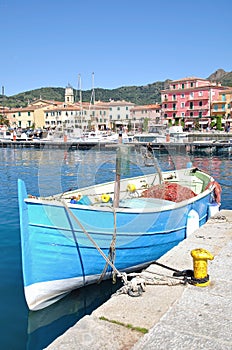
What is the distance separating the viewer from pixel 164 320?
3957 mm

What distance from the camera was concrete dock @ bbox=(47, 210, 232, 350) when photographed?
356 cm

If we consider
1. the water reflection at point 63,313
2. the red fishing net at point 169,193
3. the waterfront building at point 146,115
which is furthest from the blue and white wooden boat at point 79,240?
the waterfront building at point 146,115

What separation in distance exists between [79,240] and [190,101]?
65.6 meters

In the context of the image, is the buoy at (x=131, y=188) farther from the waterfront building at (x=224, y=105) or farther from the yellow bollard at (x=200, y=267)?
the waterfront building at (x=224, y=105)

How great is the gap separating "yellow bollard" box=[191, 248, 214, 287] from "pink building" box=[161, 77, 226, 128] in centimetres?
6158

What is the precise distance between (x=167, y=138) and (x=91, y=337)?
1614 inches

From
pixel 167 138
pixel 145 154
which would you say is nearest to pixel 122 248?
pixel 145 154

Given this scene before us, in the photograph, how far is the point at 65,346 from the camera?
357 centimetres

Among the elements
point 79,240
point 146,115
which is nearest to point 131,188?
point 79,240

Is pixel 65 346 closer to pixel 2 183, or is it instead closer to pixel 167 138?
pixel 2 183

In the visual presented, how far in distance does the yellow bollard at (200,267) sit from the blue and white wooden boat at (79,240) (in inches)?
64.4

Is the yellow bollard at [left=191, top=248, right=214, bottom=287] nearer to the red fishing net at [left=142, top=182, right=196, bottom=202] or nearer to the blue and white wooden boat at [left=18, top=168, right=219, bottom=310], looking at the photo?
the blue and white wooden boat at [left=18, top=168, right=219, bottom=310]

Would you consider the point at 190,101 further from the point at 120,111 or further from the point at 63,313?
the point at 63,313

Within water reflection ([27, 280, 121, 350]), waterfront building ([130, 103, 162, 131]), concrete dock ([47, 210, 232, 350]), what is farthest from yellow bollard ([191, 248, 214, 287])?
waterfront building ([130, 103, 162, 131])
